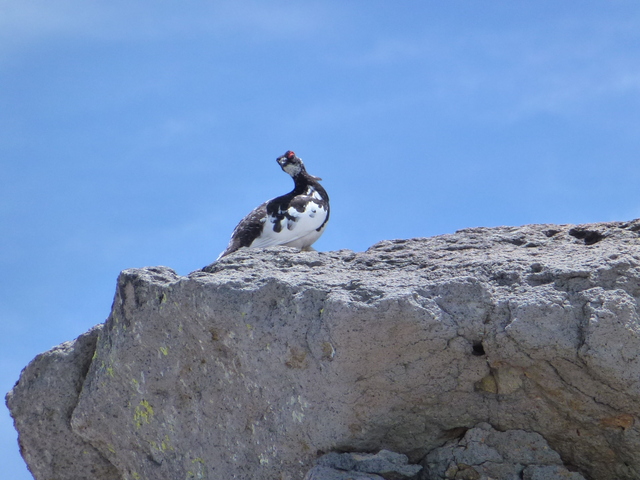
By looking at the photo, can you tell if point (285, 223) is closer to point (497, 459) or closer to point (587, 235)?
point (587, 235)

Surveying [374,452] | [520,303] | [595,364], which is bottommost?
[374,452]

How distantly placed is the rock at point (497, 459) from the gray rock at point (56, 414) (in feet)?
6.89

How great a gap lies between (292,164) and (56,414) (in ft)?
11.8

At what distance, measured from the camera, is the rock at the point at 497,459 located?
13.2ft

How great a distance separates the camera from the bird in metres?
7.18

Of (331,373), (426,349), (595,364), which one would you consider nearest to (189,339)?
(331,373)

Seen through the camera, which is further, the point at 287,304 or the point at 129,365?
the point at 129,365

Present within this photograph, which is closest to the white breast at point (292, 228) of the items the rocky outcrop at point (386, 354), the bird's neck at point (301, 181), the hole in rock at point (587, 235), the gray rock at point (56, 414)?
the bird's neck at point (301, 181)

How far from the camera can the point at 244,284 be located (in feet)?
13.8

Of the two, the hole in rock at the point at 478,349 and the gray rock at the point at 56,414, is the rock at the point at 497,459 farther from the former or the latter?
the gray rock at the point at 56,414

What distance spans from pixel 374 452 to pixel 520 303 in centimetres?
103

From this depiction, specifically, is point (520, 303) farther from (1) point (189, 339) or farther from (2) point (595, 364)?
(1) point (189, 339)

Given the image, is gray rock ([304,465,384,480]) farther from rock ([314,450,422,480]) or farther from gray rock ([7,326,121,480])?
→ gray rock ([7,326,121,480])

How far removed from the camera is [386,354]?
3.87 metres
